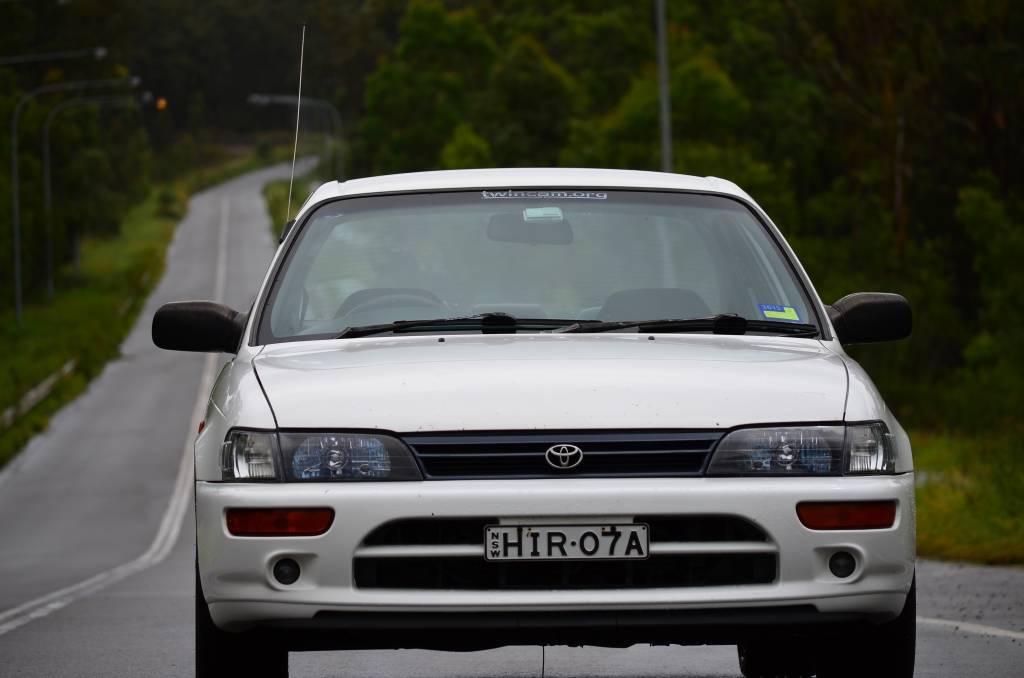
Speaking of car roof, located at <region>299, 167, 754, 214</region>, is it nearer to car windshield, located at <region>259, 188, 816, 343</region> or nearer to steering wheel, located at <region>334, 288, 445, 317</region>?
car windshield, located at <region>259, 188, 816, 343</region>

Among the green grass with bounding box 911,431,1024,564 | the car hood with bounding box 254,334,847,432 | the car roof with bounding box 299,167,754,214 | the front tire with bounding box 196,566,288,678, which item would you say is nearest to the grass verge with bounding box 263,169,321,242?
the green grass with bounding box 911,431,1024,564

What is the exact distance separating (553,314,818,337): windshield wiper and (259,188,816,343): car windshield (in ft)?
0.29

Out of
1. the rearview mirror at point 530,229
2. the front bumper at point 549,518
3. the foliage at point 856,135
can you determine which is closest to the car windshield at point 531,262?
the rearview mirror at point 530,229

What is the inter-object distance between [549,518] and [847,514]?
0.79 meters

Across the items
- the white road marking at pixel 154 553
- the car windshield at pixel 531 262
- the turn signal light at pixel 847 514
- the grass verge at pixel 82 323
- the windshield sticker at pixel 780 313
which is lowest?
the grass verge at pixel 82 323

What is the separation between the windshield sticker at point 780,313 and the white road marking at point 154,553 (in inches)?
248

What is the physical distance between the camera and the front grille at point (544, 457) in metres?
5.54

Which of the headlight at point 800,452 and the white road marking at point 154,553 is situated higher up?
the headlight at point 800,452

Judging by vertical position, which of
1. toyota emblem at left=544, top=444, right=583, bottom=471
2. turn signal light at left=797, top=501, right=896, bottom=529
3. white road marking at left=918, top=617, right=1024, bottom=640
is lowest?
white road marking at left=918, top=617, right=1024, bottom=640

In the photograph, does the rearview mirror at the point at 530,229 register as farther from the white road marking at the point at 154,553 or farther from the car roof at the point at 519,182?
the white road marking at the point at 154,553

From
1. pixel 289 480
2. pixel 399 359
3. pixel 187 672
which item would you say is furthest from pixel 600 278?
pixel 187 672

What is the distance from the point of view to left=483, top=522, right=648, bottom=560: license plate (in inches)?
215

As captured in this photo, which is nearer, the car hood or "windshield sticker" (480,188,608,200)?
the car hood

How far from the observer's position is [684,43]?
81.8 m
